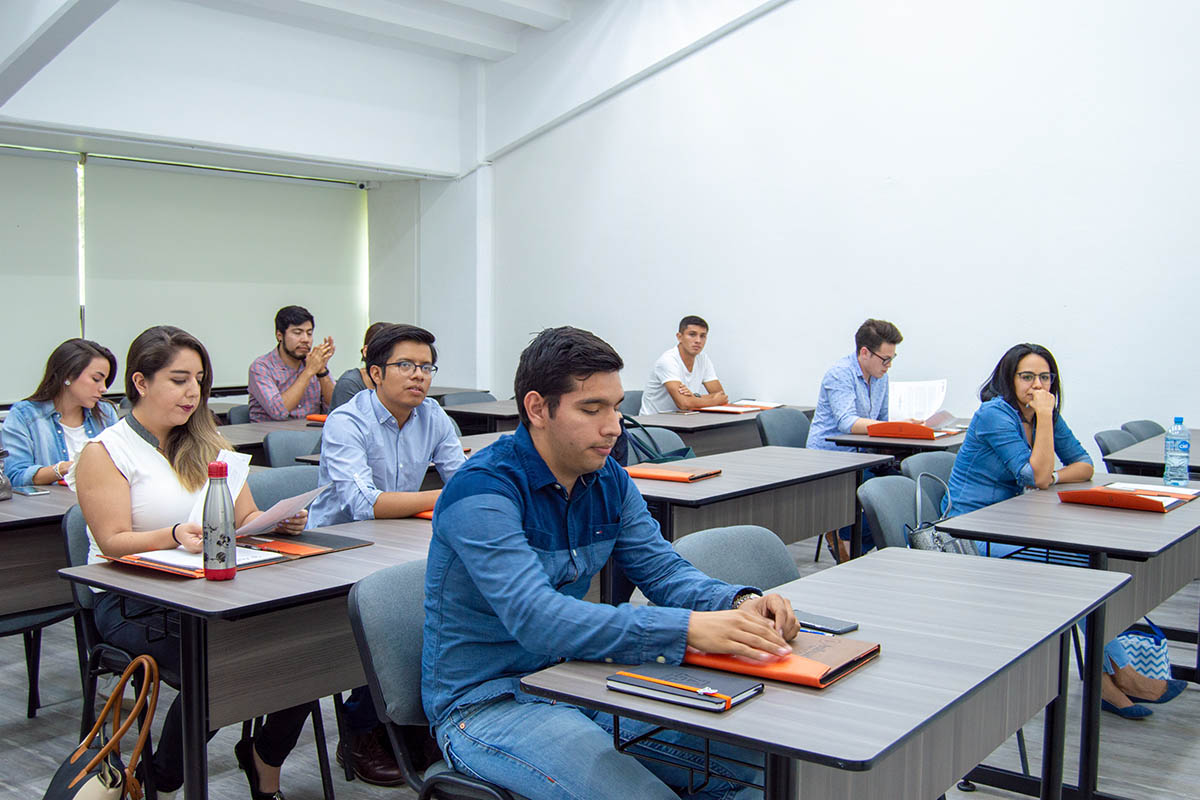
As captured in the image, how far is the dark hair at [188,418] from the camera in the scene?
250cm

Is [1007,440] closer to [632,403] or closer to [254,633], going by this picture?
[254,633]

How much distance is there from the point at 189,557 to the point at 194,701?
14.0 inches

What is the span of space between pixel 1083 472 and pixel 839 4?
165 inches

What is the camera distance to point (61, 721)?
3141 millimetres

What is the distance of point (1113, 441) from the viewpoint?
479 centimetres

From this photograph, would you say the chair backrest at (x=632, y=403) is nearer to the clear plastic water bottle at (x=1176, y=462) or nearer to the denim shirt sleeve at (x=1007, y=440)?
the denim shirt sleeve at (x=1007, y=440)

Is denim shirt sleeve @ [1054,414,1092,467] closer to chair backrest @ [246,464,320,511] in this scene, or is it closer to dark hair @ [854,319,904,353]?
dark hair @ [854,319,904,353]

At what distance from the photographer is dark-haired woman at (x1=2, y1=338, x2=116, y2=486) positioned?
12.0 ft

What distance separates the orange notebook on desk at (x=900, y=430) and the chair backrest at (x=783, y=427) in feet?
1.77

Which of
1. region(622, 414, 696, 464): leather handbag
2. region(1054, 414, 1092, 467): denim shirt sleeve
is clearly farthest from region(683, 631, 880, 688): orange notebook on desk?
region(622, 414, 696, 464): leather handbag

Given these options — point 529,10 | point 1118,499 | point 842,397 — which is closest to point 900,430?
point 842,397

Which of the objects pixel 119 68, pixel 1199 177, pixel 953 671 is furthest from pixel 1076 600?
pixel 119 68

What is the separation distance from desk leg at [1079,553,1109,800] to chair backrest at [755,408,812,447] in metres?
2.71

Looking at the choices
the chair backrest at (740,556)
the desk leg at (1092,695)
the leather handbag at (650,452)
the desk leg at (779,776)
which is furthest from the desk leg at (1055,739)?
the leather handbag at (650,452)
